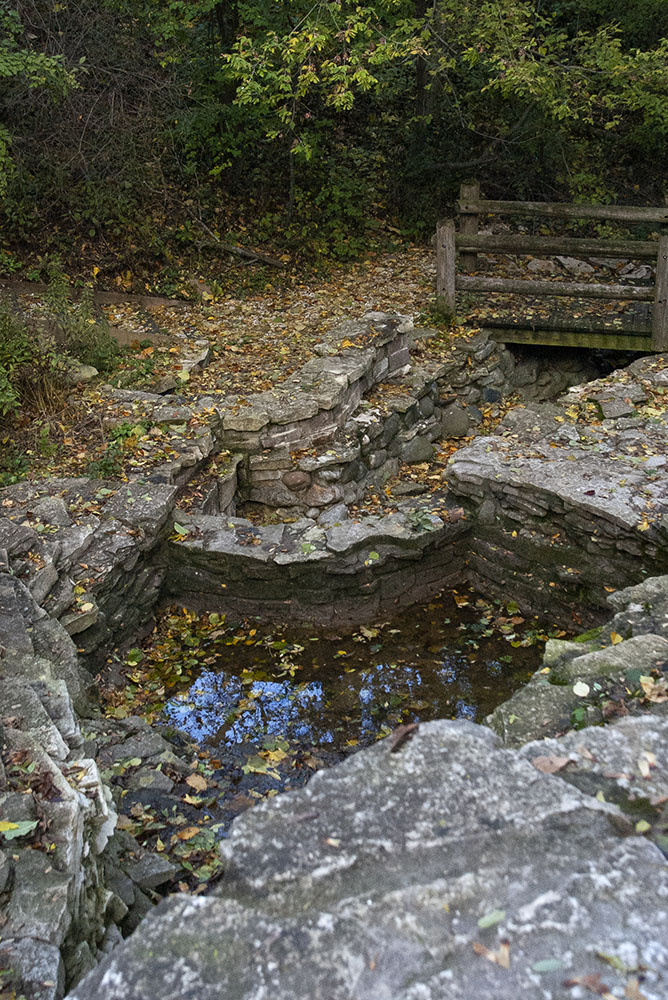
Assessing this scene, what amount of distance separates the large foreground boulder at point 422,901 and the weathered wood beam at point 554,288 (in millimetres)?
7465

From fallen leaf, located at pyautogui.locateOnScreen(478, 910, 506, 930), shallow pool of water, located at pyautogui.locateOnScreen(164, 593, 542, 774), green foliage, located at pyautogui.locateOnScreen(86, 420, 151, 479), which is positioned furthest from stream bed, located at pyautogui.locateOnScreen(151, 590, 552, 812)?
fallen leaf, located at pyautogui.locateOnScreen(478, 910, 506, 930)

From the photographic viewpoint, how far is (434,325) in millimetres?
9617

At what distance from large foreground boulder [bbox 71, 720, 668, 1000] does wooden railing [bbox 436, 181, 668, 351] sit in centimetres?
740

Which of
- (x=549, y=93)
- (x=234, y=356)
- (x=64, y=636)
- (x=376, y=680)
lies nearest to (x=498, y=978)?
(x=64, y=636)

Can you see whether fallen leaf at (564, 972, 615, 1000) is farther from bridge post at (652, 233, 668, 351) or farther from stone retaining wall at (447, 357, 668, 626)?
bridge post at (652, 233, 668, 351)

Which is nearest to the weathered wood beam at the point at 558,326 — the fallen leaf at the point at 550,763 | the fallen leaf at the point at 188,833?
the fallen leaf at the point at 188,833

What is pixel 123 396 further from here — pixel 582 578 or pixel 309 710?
pixel 582 578

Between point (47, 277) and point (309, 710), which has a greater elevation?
point (47, 277)

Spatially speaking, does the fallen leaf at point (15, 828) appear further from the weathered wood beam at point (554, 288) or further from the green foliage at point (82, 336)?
the weathered wood beam at point (554, 288)

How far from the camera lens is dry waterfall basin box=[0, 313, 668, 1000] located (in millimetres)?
2010

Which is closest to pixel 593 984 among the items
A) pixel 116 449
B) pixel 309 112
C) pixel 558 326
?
pixel 116 449

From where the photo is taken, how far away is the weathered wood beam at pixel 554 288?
902 centimetres

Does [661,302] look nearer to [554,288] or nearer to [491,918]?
[554,288]

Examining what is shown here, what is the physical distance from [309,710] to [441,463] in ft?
11.9
